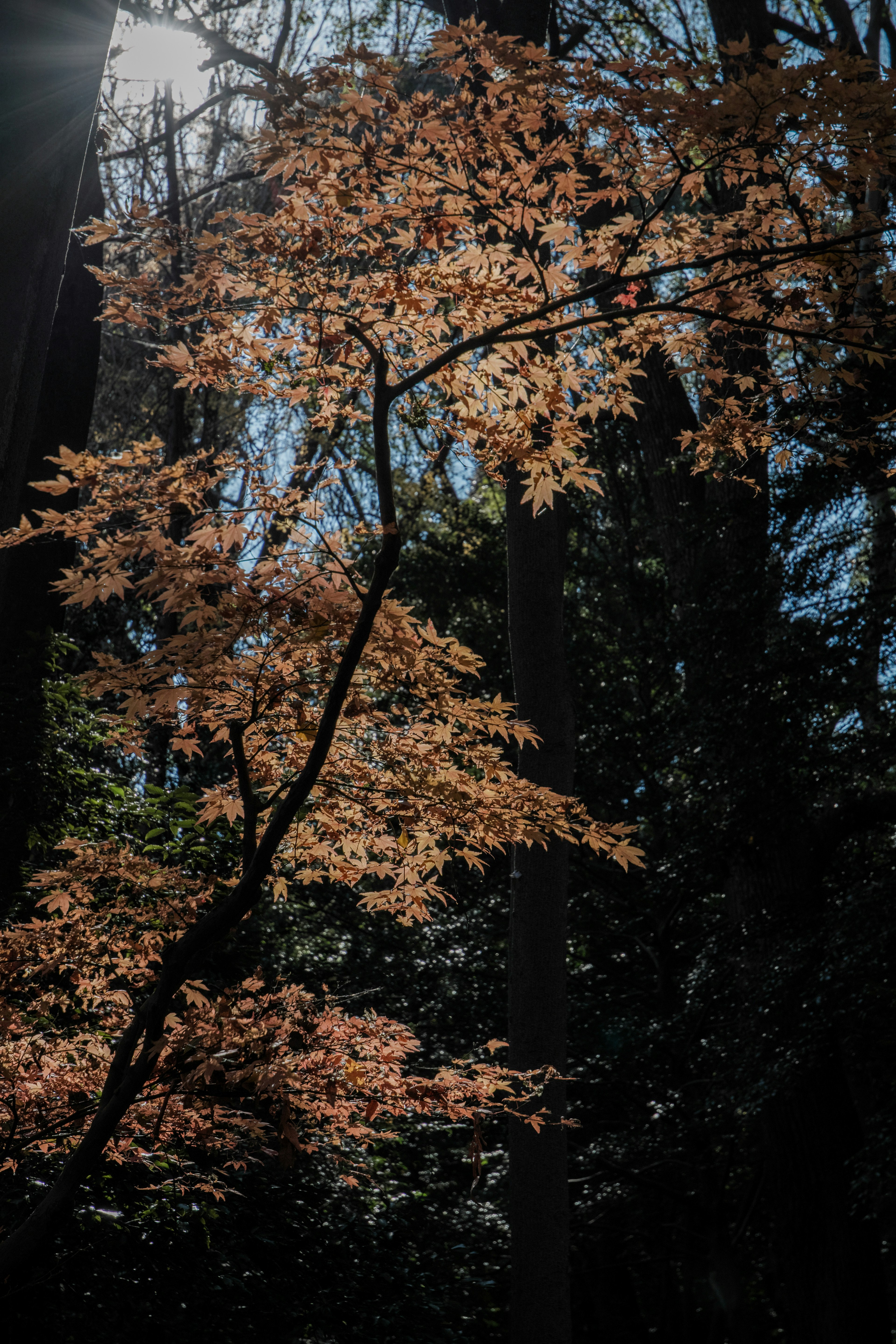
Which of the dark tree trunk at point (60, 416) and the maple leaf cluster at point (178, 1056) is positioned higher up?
the dark tree trunk at point (60, 416)

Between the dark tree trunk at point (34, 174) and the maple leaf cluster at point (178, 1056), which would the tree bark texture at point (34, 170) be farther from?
the maple leaf cluster at point (178, 1056)

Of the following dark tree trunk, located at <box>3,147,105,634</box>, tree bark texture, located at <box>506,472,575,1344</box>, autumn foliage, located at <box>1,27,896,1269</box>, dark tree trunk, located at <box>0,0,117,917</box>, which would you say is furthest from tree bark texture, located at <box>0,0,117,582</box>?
dark tree trunk, located at <box>3,147,105,634</box>

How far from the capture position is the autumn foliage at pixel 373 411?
2678 mm

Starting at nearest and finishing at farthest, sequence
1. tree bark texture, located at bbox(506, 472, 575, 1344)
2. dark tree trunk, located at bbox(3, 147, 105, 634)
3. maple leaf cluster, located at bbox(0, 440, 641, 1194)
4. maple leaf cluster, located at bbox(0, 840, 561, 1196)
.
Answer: maple leaf cluster, located at bbox(0, 440, 641, 1194), maple leaf cluster, located at bbox(0, 840, 561, 1196), tree bark texture, located at bbox(506, 472, 575, 1344), dark tree trunk, located at bbox(3, 147, 105, 634)

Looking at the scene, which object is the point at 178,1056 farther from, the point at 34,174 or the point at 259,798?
the point at 34,174

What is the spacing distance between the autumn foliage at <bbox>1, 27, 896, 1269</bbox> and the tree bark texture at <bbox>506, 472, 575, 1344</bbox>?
1944 millimetres

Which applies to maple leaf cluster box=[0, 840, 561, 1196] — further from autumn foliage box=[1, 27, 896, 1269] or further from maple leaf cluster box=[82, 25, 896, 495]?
maple leaf cluster box=[82, 25, 896, 495]

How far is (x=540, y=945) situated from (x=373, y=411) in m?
3.76

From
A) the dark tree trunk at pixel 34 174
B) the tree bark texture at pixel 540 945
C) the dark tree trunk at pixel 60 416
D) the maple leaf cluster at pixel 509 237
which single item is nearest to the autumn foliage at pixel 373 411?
the maple leaf cluster at pixel 509 237

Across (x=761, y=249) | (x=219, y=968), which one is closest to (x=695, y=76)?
(x=761, y=249)

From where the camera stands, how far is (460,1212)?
284 inches

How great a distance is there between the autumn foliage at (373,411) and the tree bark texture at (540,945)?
6.38 ft

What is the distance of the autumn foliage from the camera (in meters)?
2.68

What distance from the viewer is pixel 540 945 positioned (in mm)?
5730
